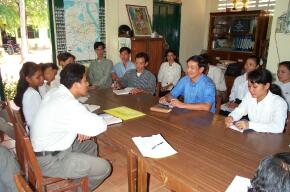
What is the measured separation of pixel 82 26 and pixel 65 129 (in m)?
3.10

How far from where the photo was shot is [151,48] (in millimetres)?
4793

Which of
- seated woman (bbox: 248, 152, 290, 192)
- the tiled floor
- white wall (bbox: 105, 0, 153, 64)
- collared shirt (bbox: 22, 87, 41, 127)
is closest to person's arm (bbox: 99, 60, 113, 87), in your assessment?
white wall (bbox: 105, 0, 153, 64)

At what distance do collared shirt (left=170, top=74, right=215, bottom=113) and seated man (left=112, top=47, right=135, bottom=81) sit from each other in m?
1.42

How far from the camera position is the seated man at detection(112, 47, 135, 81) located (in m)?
3.84

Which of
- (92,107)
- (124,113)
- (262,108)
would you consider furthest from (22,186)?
(262,108)

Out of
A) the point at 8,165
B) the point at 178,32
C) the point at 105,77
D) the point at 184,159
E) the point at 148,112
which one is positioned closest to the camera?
the point at 184,159

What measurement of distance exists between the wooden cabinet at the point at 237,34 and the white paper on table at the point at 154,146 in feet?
14.5

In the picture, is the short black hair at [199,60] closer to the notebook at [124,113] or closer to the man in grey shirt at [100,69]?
the notebook at [124,113]

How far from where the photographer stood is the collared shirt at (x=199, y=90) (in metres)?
2.42

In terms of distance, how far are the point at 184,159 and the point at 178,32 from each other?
16.6 ft

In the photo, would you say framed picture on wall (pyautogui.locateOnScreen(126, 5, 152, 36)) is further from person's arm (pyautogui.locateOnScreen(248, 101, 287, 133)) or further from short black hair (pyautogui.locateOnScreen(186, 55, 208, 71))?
person's arm (pyautogui.locateOnScreen(248, 101, 287, 133))

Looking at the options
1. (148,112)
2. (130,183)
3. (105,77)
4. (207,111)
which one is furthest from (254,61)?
(130,183)

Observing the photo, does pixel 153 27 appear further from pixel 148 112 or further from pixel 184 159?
pixel 184 159

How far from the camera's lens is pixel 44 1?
3.97 m
